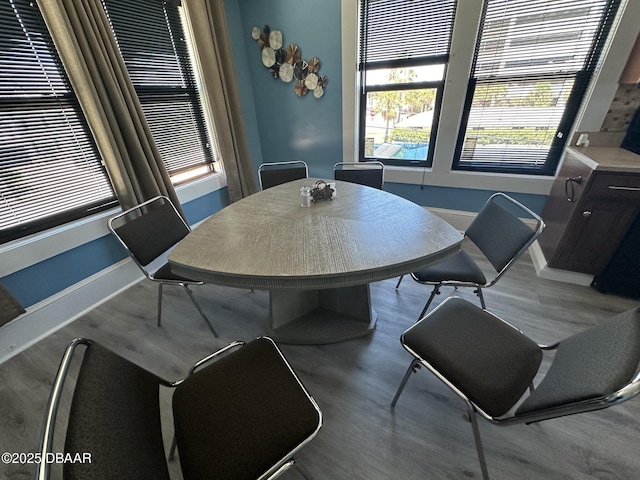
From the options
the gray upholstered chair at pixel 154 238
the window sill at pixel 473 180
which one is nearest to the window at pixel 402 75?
the window sill at pixel 473 180

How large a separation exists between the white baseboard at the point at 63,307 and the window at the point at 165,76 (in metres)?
1.01

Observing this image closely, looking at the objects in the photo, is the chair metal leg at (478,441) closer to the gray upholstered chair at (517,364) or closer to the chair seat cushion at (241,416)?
the gray upholstered chair at (517,364)

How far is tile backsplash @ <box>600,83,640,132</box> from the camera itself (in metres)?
1.82

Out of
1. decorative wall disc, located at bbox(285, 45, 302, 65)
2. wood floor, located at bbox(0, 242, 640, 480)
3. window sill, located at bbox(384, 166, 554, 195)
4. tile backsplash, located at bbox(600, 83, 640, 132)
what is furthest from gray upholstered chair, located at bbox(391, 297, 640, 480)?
decorative wall disc, located at bbox(285, 45, 302, 65)

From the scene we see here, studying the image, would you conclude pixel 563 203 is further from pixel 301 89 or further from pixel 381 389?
pixel 301 89

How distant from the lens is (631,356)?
24.1 inches

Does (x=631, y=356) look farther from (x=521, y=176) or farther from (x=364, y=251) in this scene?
(x=521, y=176)

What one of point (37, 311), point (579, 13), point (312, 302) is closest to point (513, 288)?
point (312, 302)

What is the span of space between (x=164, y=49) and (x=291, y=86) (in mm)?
1143

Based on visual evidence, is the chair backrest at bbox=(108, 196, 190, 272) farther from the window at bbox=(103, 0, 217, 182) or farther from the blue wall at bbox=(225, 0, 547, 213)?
the blue wall at bbox=(225, 0, 547, 213)

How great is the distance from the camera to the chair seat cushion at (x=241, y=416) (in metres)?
0.73

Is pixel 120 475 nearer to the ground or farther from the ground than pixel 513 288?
farther from the ground

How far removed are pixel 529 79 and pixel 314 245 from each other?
228 cm

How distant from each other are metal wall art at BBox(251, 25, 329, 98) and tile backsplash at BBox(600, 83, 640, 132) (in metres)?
2.22
